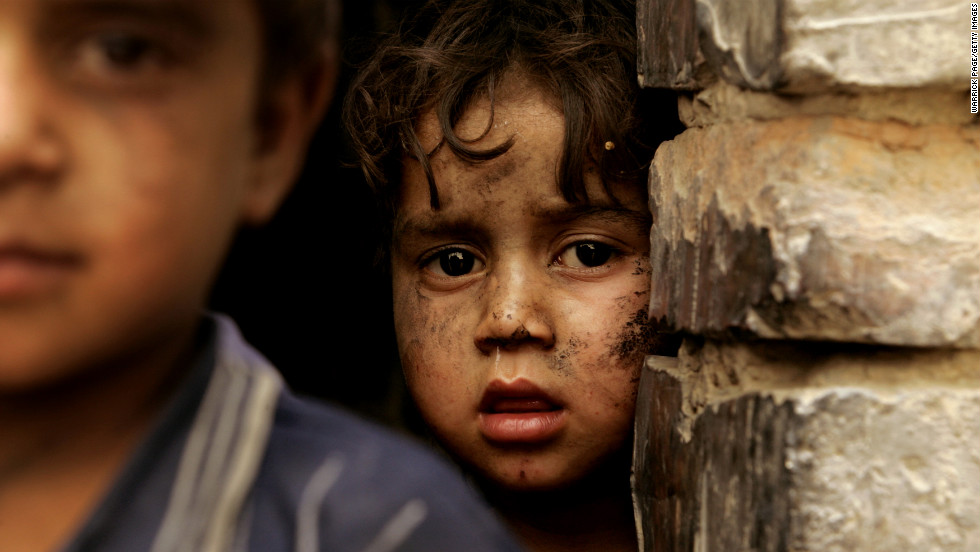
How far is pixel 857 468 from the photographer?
126 cm

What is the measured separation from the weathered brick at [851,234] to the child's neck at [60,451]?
29.0 inches

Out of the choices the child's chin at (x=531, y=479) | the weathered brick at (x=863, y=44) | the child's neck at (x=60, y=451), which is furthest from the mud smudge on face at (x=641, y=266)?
the child's neck at (x=60, y=451)

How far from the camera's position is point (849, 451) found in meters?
1.26

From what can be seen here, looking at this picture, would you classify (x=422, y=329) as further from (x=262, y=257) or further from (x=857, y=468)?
(x=262, y=257)

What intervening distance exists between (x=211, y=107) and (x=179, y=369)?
11.8 inches

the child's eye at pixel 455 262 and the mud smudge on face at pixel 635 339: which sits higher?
the child's eye at pixel 455 262

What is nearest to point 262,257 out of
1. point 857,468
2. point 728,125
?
point 728,125

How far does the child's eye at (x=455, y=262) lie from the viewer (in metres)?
2.01

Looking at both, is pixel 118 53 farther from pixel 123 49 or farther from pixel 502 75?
pixel 502 75

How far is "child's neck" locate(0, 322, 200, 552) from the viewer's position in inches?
40.1

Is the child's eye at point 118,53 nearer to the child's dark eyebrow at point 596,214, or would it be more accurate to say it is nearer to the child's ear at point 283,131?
the child's ear at point 283,131

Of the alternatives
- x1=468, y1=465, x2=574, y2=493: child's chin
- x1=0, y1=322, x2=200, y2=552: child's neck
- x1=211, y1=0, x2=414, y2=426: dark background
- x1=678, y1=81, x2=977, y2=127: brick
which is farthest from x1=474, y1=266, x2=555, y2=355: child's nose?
x1=211, y1=0, x2=414, y2=426: dark background

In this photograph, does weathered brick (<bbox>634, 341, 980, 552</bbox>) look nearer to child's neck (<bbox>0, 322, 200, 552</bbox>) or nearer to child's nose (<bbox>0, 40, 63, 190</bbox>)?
child's neck (<bbox>0, 322, 200, 552</bbox>)

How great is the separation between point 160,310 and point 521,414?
1034mm
